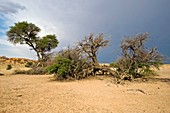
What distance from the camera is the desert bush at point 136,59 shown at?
1731 centimetres

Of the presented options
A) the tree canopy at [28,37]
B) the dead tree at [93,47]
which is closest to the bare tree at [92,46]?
the dead tree at [93,47]

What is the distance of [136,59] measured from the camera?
58.4 ft

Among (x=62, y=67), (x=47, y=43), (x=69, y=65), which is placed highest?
(x=47, y=43)

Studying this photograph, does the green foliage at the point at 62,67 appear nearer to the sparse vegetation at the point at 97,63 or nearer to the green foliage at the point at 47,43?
the sparse vegetation at the point at 97,63

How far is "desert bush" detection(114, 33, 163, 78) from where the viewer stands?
17.3 m

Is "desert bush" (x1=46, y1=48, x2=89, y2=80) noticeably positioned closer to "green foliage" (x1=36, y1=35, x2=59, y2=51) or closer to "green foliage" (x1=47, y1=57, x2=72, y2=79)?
"green foliage" (x1=47, y1=57, x2=72, y2=79)

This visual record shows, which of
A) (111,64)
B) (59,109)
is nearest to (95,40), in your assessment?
(111,64)

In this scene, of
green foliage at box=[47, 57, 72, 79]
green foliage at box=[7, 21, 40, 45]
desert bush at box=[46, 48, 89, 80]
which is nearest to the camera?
green foliage at box=[47, 57, 72, 79]

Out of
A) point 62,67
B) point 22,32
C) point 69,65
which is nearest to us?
point 62,67

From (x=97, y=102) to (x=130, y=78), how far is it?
9.08m

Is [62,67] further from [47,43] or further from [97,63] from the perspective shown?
[47,43]

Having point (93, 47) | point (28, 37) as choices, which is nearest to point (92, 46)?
point (93, 47)

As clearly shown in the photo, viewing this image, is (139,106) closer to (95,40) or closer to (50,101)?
(50,101)

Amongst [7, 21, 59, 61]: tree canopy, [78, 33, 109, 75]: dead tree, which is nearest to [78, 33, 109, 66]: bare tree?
[78, 33, 109, 75]: dead tree
